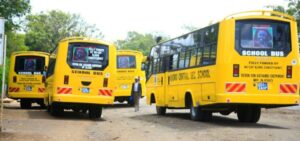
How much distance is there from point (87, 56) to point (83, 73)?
2.05ft

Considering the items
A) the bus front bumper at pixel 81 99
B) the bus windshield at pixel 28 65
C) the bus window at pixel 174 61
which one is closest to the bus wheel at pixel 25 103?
the bus windshield at pixel 28 65

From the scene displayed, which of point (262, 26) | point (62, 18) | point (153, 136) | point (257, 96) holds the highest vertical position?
point (62, 18)

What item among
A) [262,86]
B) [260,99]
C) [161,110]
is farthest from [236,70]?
[161,110]

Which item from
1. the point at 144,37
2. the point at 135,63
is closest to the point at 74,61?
the point at 135,63

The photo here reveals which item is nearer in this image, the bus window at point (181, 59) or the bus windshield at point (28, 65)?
the bus window at point (181, 59)

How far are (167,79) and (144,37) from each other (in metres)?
115

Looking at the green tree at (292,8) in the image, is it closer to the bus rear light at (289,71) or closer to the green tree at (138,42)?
the bus rear light at (289,71)

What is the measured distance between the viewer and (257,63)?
52.0 feet

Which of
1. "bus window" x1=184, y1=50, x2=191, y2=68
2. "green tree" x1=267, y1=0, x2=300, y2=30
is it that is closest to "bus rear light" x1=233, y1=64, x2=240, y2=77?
"bus window" x1=184, y1=50, x2=191, y2=68

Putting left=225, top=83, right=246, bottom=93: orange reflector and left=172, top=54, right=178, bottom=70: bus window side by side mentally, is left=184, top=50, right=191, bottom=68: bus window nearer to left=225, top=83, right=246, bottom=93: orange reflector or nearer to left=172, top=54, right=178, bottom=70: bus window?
left=172, top=54, right=178, bottom=70: bus window

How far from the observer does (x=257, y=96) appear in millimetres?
15781

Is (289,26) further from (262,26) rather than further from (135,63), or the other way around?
(135,63)

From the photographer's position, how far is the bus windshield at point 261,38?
52.1 ft

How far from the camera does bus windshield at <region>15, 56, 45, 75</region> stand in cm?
2692
